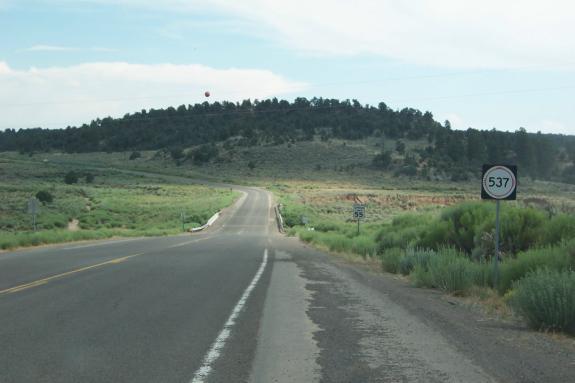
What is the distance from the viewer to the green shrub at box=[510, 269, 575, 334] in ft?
33.1

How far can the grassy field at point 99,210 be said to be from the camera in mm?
49413

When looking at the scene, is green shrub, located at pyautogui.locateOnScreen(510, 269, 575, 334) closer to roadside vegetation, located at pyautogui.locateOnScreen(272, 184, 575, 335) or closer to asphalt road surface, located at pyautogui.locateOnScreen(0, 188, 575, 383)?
roadside vegetation, located at pyautogui.locateOnScreen(272, 184, 575, 335)

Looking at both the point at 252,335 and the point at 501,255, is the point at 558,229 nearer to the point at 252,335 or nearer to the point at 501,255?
the point at 501,255

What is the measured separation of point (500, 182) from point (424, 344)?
20.0 ft

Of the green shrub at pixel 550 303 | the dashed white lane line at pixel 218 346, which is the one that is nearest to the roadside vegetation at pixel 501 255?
the green shrub at pixel 550 303

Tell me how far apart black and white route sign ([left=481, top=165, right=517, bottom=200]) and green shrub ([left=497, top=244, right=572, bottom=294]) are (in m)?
1.31

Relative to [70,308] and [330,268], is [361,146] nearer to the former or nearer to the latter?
[330,268]

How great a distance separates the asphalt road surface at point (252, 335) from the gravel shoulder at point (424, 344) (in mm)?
22

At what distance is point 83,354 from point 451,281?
9451mm

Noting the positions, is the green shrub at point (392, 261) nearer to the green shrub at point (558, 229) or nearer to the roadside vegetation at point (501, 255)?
the roadside vegetation at point (501, 255)

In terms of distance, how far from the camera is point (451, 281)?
15.5 metres

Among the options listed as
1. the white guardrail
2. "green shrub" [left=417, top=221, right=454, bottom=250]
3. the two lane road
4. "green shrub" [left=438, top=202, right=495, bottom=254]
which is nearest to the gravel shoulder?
the two lane road

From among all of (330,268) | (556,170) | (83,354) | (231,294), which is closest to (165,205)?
(556,170)

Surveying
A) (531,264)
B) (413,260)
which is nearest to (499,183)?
(531,264)
